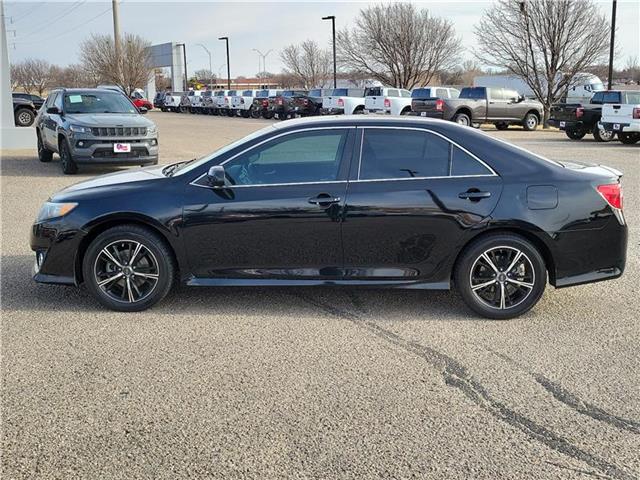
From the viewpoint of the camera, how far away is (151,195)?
5.02m

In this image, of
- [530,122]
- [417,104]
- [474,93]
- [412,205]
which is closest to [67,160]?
[412,205]

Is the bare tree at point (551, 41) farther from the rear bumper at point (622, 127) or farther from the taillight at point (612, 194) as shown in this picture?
the taillight at point (612, 194)

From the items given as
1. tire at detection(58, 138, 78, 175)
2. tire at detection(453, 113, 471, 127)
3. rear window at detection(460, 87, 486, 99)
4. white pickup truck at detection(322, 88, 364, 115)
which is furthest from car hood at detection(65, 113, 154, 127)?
white pickup truck at detection(322, 88, 364, 115)

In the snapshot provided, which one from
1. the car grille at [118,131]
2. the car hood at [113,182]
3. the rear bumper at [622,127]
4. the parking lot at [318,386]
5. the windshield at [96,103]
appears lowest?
the parking lot at [318,386]

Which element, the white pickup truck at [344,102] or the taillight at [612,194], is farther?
the white pickup truck at [344,102]

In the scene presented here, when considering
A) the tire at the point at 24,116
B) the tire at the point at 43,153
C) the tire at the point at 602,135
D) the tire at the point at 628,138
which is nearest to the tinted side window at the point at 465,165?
the tire at the point at 43,153

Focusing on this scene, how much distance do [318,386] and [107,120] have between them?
34.0ft

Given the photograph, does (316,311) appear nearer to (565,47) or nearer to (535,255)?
(535,255)

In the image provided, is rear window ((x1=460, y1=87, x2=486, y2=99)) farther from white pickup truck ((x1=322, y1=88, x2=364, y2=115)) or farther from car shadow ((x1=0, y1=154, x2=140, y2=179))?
car shadow ((x1=0, y1=154, x2=140, y2=179))

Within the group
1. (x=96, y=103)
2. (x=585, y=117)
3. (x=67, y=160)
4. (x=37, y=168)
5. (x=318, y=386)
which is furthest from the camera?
(x=585, y=117)

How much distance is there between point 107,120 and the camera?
41.8ft

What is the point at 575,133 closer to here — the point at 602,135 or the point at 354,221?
the point at 602,135

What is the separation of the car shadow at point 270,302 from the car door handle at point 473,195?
3.11 ft

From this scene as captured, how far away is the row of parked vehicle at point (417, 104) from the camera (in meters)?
25.7
